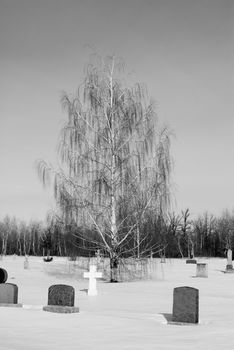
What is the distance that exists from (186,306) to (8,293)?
17.4ft

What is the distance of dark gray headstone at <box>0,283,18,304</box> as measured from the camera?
15375mm

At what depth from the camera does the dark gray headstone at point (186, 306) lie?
12.7 m

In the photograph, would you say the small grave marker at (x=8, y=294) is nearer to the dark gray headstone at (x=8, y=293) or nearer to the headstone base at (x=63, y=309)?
the dark gray headstone at (x=8, y=293)

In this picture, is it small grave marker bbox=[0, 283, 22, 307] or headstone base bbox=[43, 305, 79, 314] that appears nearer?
headstone base bbox=[43, 305, 79, 314]

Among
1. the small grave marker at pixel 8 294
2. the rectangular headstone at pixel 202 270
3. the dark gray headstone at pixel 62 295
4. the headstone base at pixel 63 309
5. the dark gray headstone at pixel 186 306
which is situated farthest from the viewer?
the rectangular headstone at pixel 202 270

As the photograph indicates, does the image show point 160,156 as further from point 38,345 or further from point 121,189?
point 38,345

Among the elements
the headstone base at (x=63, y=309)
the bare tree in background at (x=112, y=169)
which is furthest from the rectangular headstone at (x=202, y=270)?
the headstone base at (x=63, y=309)

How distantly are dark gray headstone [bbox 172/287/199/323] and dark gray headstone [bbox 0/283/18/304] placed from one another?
4.83 m

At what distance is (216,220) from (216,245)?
19.5 meters

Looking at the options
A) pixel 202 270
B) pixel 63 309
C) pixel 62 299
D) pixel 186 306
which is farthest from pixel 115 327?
pixel 202 270

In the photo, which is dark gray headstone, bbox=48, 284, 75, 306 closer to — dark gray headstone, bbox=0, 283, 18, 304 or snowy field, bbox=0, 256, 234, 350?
snowy field, bbox=0, 256, 234, 350

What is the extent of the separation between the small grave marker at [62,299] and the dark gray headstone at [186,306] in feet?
9.11

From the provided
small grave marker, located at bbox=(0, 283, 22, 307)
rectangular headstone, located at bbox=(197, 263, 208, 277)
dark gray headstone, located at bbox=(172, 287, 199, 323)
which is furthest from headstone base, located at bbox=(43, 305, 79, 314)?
rectangular headstone, located at bbox=(197, 263, 208, 277)

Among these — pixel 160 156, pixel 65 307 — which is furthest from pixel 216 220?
pixel 65 307
